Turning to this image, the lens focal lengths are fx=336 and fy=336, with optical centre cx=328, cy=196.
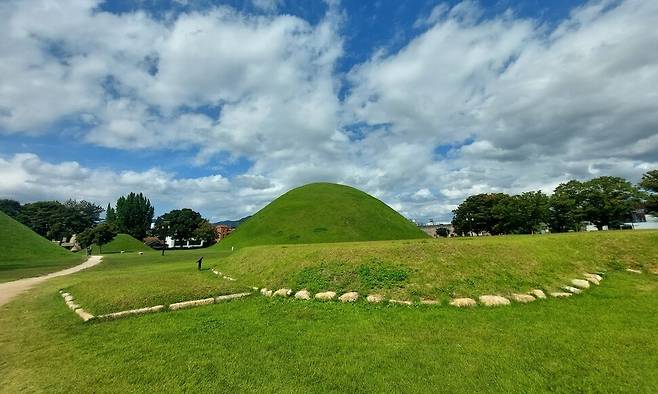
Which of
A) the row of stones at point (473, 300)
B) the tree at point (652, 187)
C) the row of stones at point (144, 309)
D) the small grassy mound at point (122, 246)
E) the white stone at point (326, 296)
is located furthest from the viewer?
the small grassy mound at point (122, 246)

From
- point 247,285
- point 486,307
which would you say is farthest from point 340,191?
point 486,307

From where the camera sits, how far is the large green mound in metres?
66.9

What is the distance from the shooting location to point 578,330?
896cm

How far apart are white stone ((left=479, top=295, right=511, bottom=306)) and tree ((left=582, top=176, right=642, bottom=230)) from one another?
5744 centimetres

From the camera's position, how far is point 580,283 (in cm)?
1355

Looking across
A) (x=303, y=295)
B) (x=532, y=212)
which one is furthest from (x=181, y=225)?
(x=303, y=295)

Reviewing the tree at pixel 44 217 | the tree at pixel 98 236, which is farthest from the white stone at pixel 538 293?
the tree at pixel 44 217

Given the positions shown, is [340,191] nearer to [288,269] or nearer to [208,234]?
[208,234]

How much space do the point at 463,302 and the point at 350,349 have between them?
5.23m

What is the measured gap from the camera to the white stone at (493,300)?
11.5 meters

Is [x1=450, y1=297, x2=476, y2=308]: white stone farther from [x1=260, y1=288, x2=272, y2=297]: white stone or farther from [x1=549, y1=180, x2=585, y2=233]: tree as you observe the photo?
[x1=549, y1=180, x2=585, y2=233]: tree

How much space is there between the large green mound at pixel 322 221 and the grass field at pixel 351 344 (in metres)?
51.0

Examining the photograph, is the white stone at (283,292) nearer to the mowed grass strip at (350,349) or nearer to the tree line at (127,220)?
the mowed grass strip at (350,349)

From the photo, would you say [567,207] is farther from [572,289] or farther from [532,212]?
[572,289]
